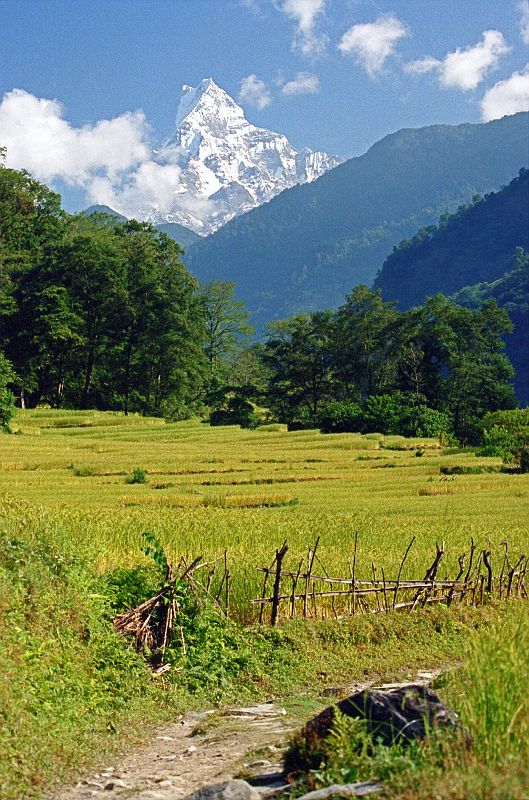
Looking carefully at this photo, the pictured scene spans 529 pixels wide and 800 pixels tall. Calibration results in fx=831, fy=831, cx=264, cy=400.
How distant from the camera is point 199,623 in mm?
12758

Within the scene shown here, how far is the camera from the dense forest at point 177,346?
2815 inches

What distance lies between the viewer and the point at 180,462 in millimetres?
43344

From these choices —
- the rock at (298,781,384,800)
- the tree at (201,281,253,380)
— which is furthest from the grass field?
the tree at (201,281,253,380)

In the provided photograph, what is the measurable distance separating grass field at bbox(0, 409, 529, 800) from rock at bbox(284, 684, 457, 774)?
15.7 inches

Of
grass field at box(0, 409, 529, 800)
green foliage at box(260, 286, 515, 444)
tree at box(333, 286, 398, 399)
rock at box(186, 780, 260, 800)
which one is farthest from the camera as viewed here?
tree at box(333, 286, 398, 399)

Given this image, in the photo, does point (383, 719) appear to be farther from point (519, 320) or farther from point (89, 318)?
point (519, 320)

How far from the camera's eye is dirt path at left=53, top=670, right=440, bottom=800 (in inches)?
326

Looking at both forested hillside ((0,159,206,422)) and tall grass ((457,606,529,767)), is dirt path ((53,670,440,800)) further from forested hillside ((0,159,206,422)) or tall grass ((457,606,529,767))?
forested hillside ((0,159,206,422))

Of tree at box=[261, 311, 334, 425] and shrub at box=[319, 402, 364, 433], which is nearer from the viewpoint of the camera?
shrub at box=[319, 402, 364, 433]

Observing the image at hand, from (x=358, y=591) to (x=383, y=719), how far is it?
7933mm

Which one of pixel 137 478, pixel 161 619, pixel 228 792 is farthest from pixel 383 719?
pixel 137 478

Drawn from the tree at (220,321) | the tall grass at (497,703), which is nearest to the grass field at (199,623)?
the tall grass at (497,703)

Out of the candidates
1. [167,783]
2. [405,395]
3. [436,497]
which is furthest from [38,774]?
[405,395]

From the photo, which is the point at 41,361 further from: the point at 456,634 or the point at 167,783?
the point at 167,783
